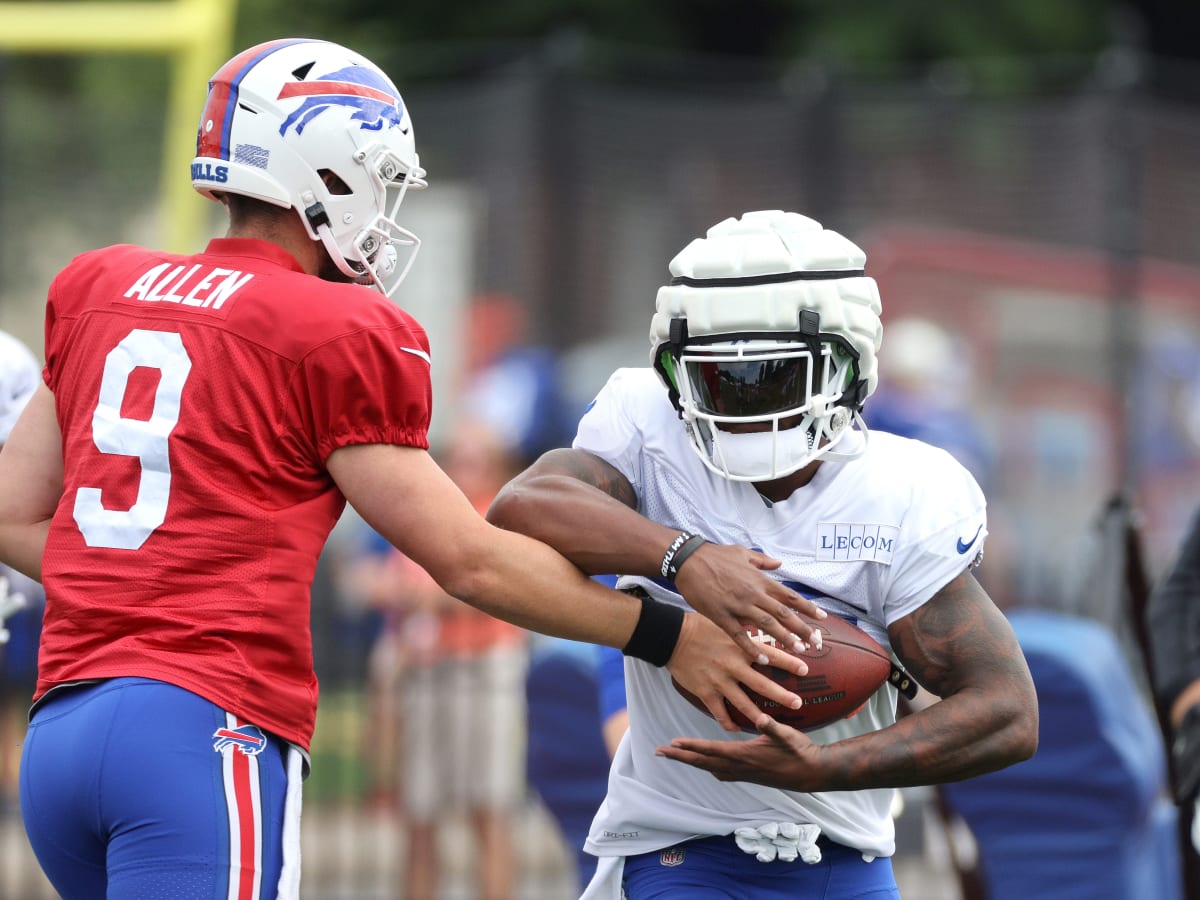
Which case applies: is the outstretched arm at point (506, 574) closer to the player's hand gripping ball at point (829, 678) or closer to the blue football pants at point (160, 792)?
the player's hand gripping ball at point (829, 678)

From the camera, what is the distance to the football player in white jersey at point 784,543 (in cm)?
310

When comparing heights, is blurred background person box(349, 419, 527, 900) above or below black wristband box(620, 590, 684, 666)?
below

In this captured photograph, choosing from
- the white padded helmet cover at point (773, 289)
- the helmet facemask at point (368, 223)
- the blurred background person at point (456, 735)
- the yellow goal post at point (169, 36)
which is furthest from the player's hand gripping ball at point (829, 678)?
the yellow goal post at point (169, 36)

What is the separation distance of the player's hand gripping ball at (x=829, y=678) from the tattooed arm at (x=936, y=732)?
55 millimetres

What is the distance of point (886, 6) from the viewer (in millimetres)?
14438

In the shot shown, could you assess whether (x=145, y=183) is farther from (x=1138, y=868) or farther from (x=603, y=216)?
(x=1138, y=868)

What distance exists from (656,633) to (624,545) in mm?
167

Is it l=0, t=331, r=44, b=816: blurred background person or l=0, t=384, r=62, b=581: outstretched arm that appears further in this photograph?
l=0, t=331, r=44, b=816: blurred background person

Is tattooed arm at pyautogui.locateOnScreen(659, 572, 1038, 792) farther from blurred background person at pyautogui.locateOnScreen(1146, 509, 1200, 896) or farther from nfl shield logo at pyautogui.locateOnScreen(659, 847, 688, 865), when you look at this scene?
blurred background person at pyautogui.locateOnScreen(1146, 509, 1200, 896)

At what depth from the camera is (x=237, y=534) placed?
9.66 ft

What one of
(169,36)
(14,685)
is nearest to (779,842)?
(14,685)

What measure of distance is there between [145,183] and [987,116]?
474 centimetres

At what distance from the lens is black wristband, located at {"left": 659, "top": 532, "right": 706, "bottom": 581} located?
311 centimetres

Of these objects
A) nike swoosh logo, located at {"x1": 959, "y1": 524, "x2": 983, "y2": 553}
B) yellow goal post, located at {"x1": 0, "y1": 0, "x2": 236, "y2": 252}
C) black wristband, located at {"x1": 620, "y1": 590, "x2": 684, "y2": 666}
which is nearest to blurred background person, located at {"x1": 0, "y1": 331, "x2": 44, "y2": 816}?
yellow goal post, located at {"x1": 0, "y1": 0, "x2": 236, "y2": 252}
